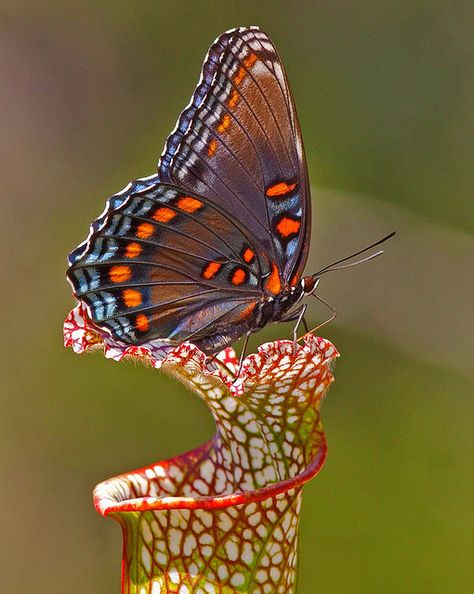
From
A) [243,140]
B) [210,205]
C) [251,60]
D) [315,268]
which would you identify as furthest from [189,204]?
[315,268]

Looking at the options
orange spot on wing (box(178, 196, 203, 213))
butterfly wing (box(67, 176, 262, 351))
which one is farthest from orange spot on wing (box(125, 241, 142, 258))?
orange spot on wing (box(178, 196, 203, 213))

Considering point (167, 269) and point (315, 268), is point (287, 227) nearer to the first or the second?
point (167, 269)

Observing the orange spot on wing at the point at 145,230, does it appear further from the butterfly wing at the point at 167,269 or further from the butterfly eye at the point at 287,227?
the butterfly eye at the point at 287,227

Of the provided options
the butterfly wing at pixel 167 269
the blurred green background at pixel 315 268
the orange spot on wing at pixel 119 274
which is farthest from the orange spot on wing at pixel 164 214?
the blurred green background at pixel 315 268

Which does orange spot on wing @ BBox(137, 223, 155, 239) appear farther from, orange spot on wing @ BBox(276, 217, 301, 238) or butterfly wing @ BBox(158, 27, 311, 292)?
orange spot on wing @ BBox(276, 217, 301, 238)

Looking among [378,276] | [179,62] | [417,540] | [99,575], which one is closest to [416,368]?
[378,276]

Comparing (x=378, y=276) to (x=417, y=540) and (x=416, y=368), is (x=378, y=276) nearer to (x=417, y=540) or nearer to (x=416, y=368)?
(x=416, y=368)
